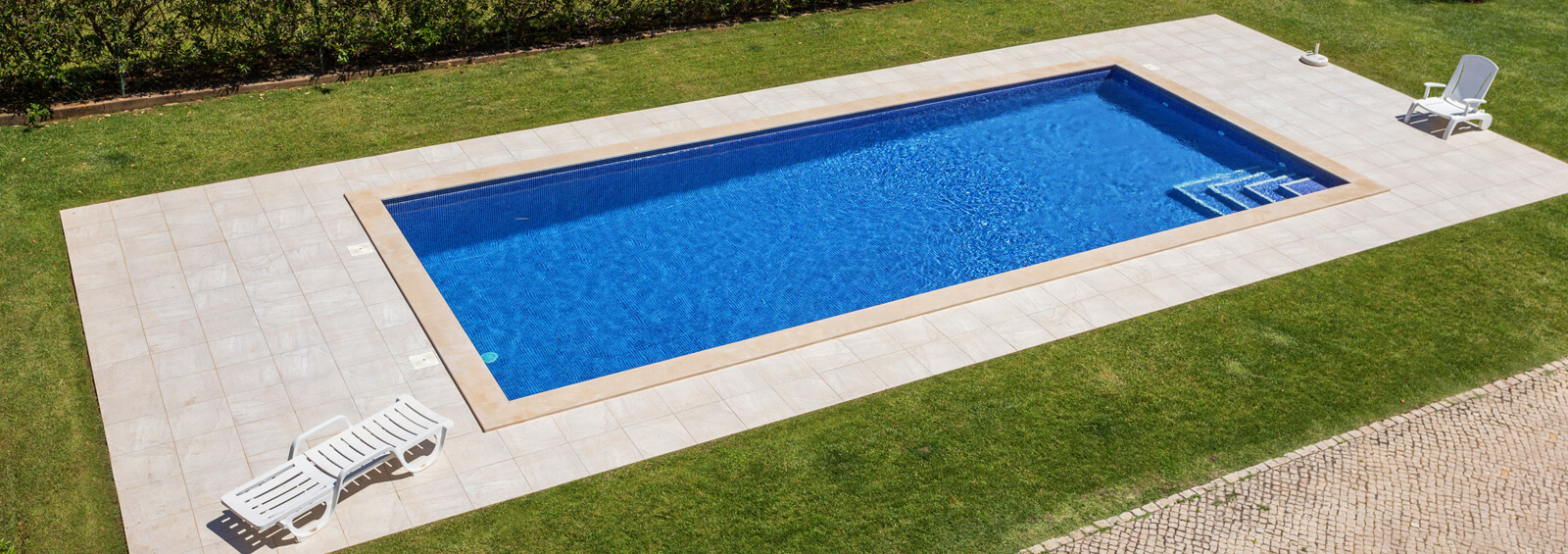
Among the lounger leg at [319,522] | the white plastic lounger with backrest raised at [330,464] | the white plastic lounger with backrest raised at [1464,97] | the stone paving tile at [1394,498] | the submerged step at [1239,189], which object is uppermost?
the white plastic lounger with backrest raised at [1464,97]

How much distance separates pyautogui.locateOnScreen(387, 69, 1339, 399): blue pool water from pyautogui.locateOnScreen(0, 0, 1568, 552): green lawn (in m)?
1.80

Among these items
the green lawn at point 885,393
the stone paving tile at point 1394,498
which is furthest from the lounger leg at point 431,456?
the stone paving tile at point 1394,498

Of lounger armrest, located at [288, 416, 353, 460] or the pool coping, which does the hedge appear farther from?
lounger armrest, located at [288, 416, 353, 460]

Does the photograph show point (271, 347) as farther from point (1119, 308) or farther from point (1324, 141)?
point (1324, 141)

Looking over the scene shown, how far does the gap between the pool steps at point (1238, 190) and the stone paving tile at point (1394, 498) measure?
13.8 ft

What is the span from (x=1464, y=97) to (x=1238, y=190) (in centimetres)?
413

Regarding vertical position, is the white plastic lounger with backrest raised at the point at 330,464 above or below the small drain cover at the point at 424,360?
above

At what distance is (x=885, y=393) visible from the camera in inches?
400

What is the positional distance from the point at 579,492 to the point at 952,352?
12.8 ft

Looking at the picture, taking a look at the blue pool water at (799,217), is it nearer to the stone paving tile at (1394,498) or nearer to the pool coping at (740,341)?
the pool coping at (740,341)

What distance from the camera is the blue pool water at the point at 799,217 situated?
11.6 meters

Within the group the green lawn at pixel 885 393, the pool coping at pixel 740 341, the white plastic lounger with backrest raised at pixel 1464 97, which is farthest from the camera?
the white plastic lounger with backrest raised at pixel 1464 97

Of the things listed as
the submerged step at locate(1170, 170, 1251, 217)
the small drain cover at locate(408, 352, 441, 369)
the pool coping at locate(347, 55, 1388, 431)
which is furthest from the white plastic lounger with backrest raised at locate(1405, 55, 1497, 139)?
the small drain cover at locate(408, 352, 441, 369)

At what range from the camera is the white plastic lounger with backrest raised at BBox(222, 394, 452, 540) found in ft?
26.9
